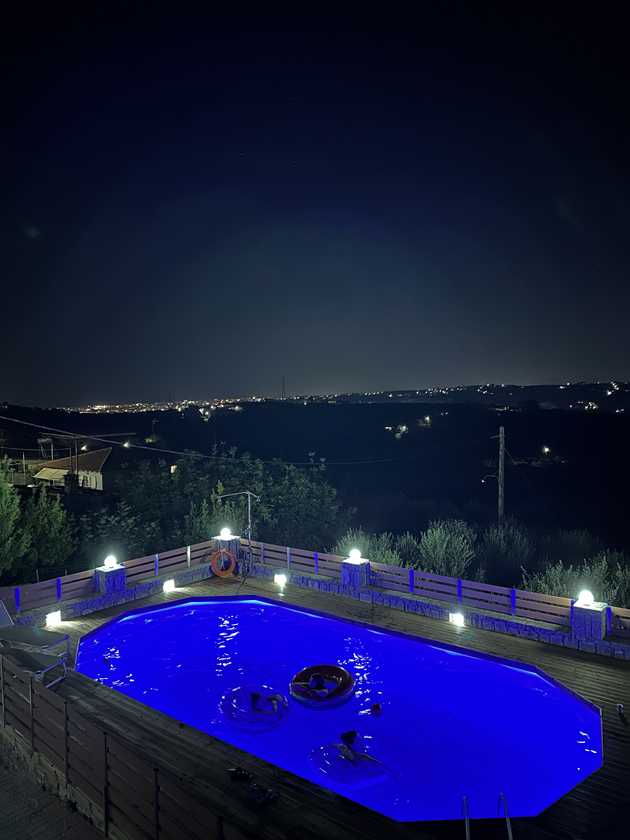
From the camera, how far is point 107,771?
611 centimetres

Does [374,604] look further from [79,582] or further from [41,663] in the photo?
[41,663]

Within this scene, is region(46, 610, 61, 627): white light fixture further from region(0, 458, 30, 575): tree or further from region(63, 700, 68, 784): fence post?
region(63, 700, 68, 784): fence post

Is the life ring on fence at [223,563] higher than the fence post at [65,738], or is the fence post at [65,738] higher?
the fence post at [65,738]

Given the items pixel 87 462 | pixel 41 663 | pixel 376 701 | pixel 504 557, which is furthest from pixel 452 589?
pixel 87 462

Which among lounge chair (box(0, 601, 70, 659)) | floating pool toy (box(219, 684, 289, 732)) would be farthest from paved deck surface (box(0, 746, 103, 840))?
floating pool toy (box(219, 684, 289, 732))

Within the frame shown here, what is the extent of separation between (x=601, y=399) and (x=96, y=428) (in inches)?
3865

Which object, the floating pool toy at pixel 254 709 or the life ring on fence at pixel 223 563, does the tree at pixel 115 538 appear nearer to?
the life ring on fence at pixel 223 563

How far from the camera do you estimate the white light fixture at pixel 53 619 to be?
13.4 metres

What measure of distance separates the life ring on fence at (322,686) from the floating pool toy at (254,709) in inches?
13.6

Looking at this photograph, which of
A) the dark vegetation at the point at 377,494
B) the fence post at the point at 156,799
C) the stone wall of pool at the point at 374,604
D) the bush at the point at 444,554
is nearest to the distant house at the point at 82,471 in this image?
the dark vegetation at the point at 377,494

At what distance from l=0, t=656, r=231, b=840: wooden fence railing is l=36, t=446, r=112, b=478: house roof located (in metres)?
34.4

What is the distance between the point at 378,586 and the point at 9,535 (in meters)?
10.9

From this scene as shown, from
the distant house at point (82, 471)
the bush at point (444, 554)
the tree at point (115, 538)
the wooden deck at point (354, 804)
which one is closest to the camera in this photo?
the wooden deck at point (354, 804)

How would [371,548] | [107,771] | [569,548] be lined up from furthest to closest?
[569,548], [371,548], [107,771]
